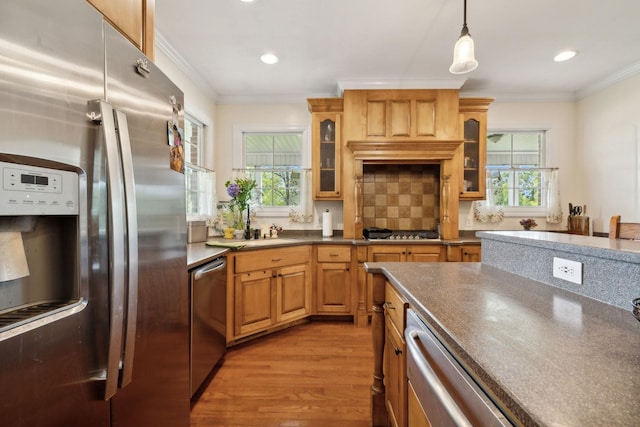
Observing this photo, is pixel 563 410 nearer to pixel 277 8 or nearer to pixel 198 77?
pixel 277 8

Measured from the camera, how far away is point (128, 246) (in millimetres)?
875

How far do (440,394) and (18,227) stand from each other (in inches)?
41.3

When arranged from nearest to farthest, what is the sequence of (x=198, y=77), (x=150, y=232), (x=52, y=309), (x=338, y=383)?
(x=52, y=309) < (x=150, y=232) < (x=338, y=383) < (x=198, y=77)

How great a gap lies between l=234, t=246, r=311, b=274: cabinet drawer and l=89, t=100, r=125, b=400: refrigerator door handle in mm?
1623

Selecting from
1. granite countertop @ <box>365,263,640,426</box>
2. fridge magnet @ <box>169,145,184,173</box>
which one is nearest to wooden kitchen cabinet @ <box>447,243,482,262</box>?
granite countertop @ <box>365,263,640,426</box>

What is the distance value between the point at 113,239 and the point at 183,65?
257 centimetres

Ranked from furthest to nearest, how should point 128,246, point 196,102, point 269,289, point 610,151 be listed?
point 610,151, point 196,102, point 269,289, point 128,246

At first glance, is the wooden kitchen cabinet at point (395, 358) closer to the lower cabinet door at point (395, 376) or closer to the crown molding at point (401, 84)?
the lower cabinet door at point (395, 376)

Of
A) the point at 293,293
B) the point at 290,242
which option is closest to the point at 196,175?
the point at 290,242

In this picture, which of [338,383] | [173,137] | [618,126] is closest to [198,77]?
[173,137]

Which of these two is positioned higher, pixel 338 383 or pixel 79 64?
pixel 79 64

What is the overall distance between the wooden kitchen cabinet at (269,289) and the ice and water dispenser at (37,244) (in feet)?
5.58

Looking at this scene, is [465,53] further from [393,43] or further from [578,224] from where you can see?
[578,224]

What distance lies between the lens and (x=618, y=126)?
3.14 m
